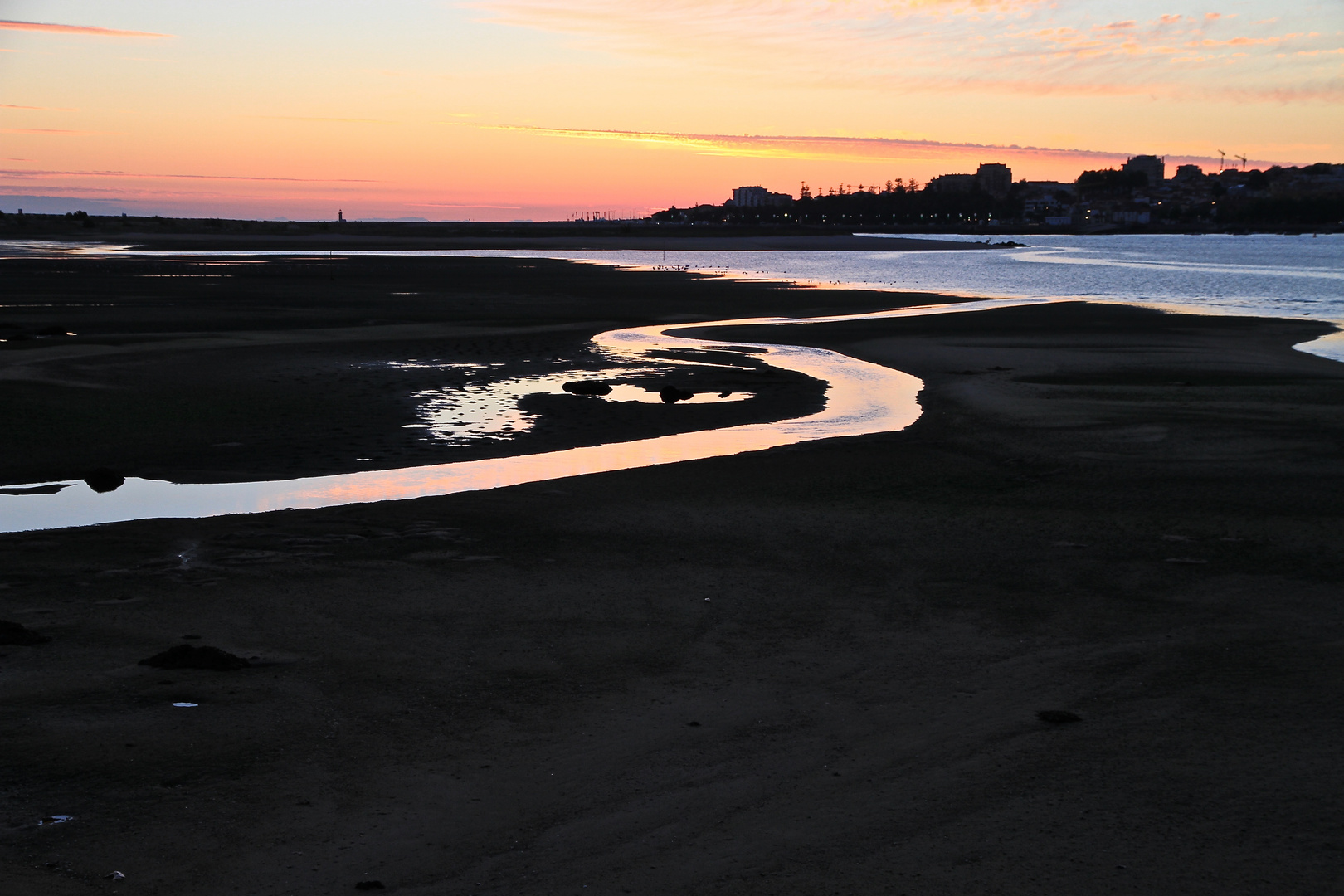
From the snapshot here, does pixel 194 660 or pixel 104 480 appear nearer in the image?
pixel 194 660

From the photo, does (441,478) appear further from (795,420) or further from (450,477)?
(795,420)

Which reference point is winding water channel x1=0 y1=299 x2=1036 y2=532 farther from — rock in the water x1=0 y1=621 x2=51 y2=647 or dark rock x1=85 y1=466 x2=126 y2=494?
rock in the water x1=0 y1=621 x2=51 y2=647

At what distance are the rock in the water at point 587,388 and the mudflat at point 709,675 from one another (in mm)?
5254

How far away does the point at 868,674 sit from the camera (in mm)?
8055

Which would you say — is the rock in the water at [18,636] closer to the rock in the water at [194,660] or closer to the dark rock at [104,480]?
the rock in the water at [194,660]

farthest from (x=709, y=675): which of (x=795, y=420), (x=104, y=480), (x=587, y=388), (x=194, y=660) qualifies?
(x=587, y=388)

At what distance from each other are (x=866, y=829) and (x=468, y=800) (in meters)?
2.03

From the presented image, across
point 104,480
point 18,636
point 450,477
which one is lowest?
point 450,477

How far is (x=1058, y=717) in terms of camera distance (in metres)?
7.21

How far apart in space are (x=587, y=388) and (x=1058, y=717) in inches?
616

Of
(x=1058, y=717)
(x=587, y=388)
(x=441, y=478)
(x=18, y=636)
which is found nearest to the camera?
(x=1058, y=717)

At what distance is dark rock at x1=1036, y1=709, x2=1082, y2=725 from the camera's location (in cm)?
717

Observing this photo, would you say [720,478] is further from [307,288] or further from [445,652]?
[307,288]

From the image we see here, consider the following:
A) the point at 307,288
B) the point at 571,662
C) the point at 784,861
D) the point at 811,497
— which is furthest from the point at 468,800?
the point at 307,288
